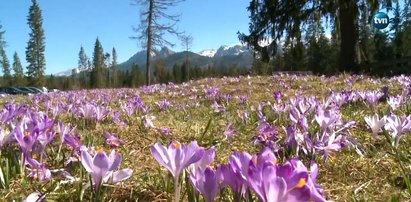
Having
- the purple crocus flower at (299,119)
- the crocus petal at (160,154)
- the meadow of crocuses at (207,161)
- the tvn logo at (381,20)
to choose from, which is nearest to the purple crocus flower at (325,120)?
the meadow of crocuses at (207,161)

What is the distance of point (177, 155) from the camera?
4.44 ft

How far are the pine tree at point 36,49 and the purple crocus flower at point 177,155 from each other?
7518 cm

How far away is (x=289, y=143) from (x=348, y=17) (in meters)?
17.5

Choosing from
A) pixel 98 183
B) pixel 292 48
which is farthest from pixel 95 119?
pixel 292 48

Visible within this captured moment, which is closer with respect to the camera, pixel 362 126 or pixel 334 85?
pixel 362 126

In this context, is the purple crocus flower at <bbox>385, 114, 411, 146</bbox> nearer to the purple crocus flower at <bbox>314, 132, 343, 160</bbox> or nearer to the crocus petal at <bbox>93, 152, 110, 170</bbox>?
the purple crocus flower at <bbox>314, 132, 343, 160</bbox>

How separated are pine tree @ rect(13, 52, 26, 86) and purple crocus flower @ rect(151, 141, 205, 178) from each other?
8935cm

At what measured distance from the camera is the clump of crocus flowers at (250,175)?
98cm

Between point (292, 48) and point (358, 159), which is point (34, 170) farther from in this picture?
point (292, 48)

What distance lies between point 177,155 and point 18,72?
96490mm

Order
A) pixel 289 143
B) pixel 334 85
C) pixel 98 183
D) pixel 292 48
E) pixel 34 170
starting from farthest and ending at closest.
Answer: pixel 292 48 < pixel 334 85 < pixel 289 143 < pixel 34 170 < pixel 98 183

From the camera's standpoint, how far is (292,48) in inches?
835

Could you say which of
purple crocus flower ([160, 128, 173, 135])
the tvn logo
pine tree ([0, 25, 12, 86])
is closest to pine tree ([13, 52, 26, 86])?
pine tree ([0, 25, 12, 86])

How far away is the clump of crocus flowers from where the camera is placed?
38.5 inches
